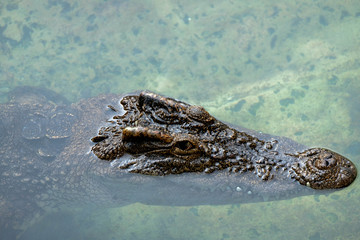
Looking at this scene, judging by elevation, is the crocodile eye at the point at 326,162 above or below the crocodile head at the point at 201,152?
below

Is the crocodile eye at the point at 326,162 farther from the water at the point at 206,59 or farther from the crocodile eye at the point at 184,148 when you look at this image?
the water at the point at 206,59

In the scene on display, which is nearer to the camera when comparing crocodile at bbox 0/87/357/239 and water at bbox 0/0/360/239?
crocodile at bbox 0/87/357/239

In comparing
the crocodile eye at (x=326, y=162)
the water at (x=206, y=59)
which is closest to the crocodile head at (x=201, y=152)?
the crocodile eye at (x=326, y=162)

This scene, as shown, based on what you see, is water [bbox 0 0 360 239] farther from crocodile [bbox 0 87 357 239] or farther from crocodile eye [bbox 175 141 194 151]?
crocodile eye [bbox 175 141 194 151]

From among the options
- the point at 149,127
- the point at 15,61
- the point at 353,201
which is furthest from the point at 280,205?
the point at 15,61

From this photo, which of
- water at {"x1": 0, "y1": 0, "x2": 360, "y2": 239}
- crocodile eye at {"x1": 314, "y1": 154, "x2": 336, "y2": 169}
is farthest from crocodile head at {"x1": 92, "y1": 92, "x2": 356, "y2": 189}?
water at {"x1": 0, "y1": 0, "x2": 360, "y2": 239}
